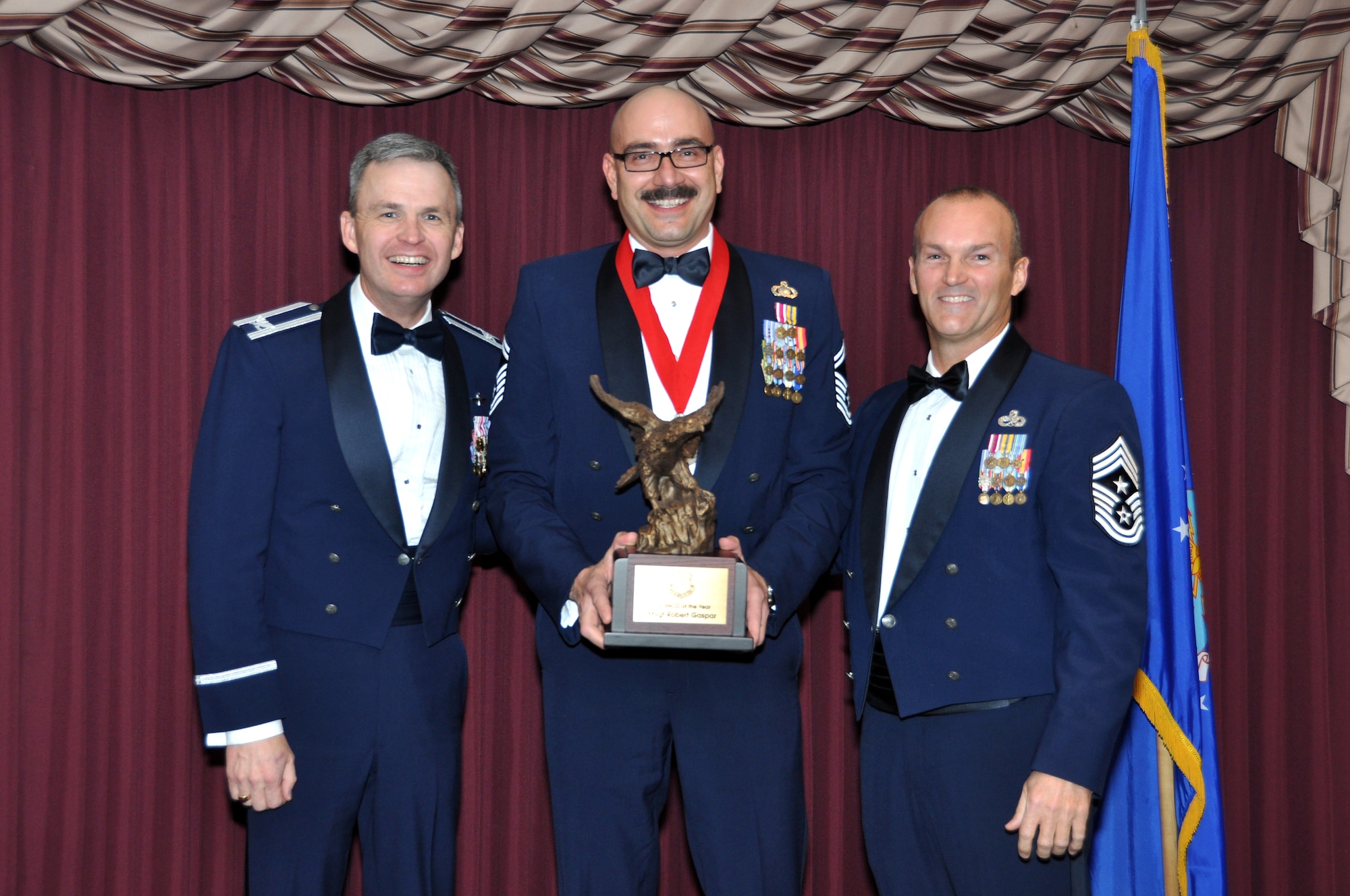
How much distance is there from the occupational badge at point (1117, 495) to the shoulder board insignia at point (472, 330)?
1546mm

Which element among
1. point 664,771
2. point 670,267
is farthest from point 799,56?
point 664,771

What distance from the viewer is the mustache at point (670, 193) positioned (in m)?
2.38

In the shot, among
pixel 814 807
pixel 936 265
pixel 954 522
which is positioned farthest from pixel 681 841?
pixel 936 265

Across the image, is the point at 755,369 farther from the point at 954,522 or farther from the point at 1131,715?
the point at 1131,715

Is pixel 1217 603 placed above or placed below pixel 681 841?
above

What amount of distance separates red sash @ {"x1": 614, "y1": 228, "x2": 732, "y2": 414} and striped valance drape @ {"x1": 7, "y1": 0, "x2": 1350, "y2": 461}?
971 mm

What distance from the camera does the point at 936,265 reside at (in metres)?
2.47

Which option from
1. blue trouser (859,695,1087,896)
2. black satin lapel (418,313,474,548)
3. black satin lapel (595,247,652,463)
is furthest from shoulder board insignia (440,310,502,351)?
blue trouser (859,695,1087,896)

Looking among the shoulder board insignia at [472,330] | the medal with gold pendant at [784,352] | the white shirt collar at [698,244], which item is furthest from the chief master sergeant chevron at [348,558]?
the medal with gold pendant at [784,352]

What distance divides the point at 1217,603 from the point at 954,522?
1.96m

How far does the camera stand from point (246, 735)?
2283mm

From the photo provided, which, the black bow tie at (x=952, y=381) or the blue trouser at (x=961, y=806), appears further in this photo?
the black bow tie at (x=952, y=381)

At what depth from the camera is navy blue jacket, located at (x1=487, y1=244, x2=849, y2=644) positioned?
7.48 feet

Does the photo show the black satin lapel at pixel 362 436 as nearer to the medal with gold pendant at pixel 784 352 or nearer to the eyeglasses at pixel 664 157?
the eyeglasses at pixel 664 157
